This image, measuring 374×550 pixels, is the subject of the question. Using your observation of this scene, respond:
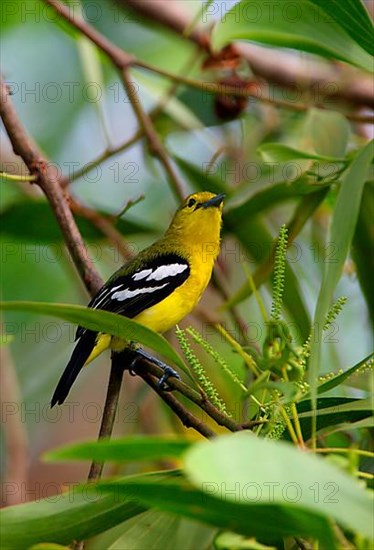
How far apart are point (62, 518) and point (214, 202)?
1237 millimetres

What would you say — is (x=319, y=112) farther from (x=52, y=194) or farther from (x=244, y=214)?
(x=52, y=194)

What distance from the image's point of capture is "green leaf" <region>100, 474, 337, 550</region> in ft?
2.50

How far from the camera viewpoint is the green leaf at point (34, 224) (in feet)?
6.79

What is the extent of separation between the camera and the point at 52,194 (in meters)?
1.72

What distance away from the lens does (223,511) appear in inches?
31.0

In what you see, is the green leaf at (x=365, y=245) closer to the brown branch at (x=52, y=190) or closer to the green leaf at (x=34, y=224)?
the brown branch at (x=52, y=190)

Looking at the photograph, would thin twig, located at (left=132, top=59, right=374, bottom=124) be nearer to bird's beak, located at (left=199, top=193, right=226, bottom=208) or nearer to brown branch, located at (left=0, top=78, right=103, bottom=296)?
bird's beak, located at (left=199, top=193, right=226, bottom=208)

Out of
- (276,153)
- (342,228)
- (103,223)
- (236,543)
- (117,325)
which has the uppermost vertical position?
(103,223)

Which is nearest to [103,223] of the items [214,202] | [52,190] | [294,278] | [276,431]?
[214,202]

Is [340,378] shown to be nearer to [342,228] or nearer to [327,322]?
[327,322]

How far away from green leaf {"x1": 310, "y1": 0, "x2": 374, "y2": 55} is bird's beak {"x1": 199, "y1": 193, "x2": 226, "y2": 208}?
0.69 m

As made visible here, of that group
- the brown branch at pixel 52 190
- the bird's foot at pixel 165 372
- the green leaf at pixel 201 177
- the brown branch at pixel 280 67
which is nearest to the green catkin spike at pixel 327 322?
the bird's foot at pixel 165 372

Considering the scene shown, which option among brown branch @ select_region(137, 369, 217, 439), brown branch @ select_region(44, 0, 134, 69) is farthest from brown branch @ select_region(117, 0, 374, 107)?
brown branch @ select_region(137, 369, 217, 439)

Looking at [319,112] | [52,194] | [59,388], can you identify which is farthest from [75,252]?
[319,112]
